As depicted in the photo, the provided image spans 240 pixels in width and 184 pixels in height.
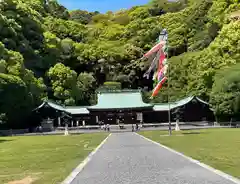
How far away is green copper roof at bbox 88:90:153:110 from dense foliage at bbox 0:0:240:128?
644 cm

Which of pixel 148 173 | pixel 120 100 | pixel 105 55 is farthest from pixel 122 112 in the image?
pixel 148 173

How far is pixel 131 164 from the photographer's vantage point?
45.8 feet

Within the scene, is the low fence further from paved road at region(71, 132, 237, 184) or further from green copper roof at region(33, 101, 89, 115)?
paved road at region(71, 132, 237, 184)

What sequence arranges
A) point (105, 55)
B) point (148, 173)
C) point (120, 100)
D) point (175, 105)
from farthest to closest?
point (105, 55) → point (120, 100) → point (175, 105) → point (148, 173)

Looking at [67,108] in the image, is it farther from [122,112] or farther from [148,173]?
[148,173]

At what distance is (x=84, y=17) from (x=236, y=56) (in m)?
75.0

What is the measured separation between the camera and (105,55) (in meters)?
86.6

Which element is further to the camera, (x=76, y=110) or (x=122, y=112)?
(x=122, y=112)

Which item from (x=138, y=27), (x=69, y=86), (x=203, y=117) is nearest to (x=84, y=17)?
(x=138, y=27)

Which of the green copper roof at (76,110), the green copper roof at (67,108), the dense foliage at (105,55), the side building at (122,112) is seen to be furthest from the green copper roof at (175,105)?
the green copper roof at (67,108)

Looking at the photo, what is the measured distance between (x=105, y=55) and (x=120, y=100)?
1936 cm

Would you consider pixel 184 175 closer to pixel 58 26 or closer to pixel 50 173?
pixel 50 173

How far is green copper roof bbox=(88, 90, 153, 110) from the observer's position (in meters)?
67.6

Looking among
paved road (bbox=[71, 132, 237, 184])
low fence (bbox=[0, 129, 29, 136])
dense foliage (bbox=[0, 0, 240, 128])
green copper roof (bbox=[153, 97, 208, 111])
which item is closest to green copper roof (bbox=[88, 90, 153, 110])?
green copper roof (bbox=[153, 97, 208, 111])
